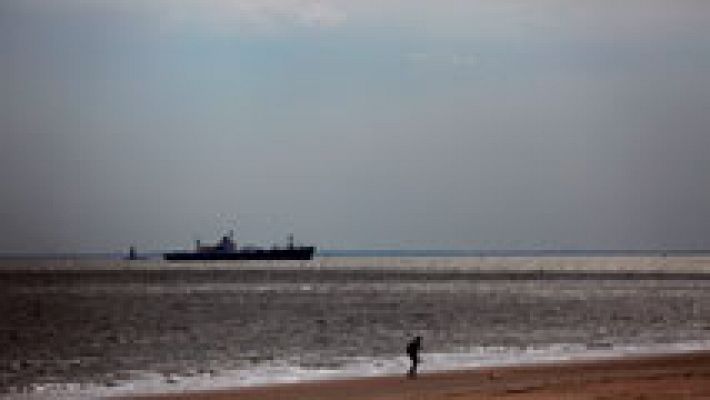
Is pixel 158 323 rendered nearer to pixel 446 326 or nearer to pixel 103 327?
pixel 103 327

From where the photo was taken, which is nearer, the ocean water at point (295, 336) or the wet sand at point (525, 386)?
the wet sand at point (525, 386)

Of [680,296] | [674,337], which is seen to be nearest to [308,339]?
[674,337]

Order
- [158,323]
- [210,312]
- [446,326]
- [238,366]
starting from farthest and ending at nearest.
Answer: [210,312]
[158,323]
[446,326]
[238,366]

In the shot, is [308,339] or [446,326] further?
[446,326]

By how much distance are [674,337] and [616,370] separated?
Result: 60.9 ft

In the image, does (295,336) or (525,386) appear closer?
(525,386)

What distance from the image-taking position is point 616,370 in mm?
27250

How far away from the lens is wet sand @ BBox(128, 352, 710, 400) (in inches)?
827

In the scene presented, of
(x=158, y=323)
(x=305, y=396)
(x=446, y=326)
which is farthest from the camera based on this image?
(x=158, y=323)

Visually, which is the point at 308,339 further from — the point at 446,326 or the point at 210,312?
the point at 210,312

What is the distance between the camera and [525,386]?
23.0m

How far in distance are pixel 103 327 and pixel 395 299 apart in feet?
96.7

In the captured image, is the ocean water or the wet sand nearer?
the wet sand

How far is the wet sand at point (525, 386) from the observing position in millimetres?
21016
